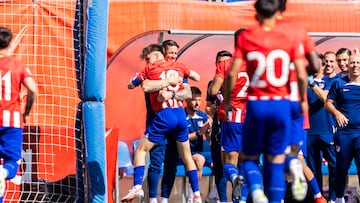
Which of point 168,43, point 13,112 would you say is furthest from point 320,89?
point 13,112

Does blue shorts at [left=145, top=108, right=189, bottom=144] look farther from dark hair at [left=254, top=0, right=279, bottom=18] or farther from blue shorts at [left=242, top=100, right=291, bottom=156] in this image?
dark hair at [left=254, top=0, right=279, bottom=18]

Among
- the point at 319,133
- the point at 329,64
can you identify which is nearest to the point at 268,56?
the point at 319,133

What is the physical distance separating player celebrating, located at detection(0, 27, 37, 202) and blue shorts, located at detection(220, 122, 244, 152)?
2646 mm

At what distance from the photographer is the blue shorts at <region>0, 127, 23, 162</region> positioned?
9.66m

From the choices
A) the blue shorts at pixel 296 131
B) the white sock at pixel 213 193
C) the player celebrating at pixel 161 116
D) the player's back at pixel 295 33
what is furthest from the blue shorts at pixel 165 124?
the player's back at pixel 295 33

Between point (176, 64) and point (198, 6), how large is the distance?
8.14 feet

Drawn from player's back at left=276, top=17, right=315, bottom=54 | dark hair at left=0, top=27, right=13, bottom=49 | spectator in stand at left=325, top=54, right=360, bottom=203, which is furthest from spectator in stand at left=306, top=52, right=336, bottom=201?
dark hair at left=0, top=27, right=13, bottom=49

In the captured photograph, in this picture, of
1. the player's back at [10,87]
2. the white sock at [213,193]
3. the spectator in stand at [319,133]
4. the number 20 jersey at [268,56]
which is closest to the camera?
the number 20 jersey at [268,56]

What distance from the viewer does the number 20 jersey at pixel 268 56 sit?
829 cm

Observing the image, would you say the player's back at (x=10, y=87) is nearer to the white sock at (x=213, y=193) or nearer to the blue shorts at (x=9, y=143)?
the blue shorts at (x=9, y=143)

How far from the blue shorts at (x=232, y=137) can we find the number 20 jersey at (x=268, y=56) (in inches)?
111

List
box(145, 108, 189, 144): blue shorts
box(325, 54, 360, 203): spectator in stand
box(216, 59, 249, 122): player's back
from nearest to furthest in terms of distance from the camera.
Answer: box(216, 59, 249, 122): player's back, box(145, 108, 189, 144): blue shorts, box(325, 54, 360, 203): spectator in stand

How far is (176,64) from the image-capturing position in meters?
11.5

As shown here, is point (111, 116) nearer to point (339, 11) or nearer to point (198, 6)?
point (198, 6)
